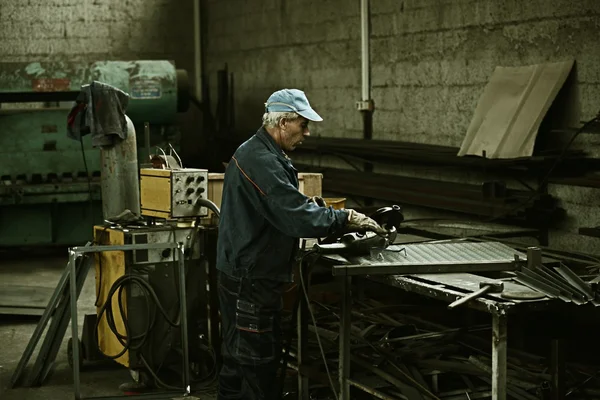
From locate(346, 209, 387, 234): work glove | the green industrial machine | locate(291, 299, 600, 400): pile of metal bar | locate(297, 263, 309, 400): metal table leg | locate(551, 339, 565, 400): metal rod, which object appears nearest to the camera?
locate(551, 339, 565, 400): metal rod

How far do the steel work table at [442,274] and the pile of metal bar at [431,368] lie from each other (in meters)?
0.24

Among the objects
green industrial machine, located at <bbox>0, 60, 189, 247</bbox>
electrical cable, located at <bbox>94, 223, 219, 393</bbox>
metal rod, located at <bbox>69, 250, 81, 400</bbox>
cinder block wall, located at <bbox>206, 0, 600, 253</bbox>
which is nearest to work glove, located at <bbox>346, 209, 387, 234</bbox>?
electrical cable, located at <bbox>94, 223, 219, 393</bbox>

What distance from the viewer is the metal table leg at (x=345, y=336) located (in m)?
3.27

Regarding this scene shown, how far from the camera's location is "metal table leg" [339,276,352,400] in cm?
327

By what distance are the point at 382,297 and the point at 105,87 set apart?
1.95m

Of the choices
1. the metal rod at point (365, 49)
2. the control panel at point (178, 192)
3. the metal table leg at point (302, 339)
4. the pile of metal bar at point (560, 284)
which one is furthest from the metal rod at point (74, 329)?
the metal rod at point (365, 49)

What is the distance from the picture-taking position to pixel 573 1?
4.45m

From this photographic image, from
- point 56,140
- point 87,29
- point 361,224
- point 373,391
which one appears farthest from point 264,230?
point 87,29

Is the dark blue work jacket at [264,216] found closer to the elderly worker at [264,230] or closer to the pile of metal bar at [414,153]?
the elderly worker at [264,230]

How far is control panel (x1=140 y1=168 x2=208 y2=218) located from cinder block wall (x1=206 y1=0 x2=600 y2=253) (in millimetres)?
1898

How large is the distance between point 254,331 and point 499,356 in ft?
3.09

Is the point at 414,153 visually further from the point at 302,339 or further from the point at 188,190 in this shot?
the point at 302,339

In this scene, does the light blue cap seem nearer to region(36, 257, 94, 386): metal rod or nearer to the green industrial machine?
region(36, 257, 94, 386): metal rod

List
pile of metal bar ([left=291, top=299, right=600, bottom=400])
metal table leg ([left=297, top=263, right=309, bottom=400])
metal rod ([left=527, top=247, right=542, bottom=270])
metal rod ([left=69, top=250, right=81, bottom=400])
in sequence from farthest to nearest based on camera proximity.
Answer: metal rod ([left=69, top=250, right=81, bottom=400])
metal table leg ([left=297, top=263, right=309, bottom=400])
pile of metal bar ([left=291, top=299, right=600, bottom=400])
metal rod ([left=527, top=247, right=542, bottom=270])
